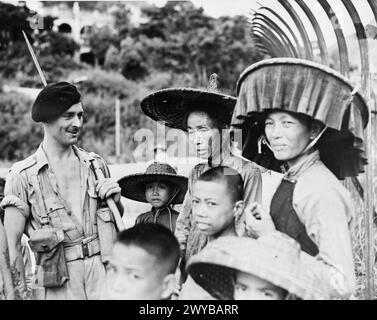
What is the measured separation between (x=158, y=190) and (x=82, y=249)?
0.67m

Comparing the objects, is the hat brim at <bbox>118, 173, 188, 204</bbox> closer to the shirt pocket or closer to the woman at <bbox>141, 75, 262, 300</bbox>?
the woman at <bbox>141, 75, 262, 300</bbox>

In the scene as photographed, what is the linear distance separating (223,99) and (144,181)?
80 centimetres

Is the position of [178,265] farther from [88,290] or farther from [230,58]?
[230,58]

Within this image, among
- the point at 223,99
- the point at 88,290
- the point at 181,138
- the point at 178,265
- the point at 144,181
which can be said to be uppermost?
the point at 223,99

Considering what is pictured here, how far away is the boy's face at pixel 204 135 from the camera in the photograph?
451 cm

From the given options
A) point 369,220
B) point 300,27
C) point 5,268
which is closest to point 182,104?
point 300,27

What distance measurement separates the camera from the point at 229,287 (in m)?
4.25

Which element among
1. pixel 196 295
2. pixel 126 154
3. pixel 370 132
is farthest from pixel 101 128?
pixel 370 132

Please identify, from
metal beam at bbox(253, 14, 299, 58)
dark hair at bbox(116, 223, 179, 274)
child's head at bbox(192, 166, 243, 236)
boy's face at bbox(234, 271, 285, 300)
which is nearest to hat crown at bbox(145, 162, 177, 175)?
child's head at bbox(192, 166, 243, 236)

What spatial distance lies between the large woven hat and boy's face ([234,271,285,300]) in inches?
43.1

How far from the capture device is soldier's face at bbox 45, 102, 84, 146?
4512 millimetres

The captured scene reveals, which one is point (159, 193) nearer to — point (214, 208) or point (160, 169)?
point (160, 169)

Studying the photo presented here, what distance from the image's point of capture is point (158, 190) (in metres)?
4.73

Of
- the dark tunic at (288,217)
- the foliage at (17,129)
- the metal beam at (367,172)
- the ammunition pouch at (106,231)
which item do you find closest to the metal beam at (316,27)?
the metal beam at (367,172)
